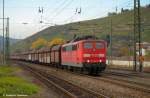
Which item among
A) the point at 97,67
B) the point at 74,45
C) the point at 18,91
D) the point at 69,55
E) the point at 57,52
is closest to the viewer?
the point at 18,91

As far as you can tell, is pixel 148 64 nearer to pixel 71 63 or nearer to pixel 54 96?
pixel 71 63

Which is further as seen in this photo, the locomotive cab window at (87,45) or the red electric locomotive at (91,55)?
the locomotive cab window at (87,45)

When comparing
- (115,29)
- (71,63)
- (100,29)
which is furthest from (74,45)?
(115,29)

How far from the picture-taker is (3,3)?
64.3 meters

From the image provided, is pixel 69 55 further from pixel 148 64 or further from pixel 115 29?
pixel 115 29

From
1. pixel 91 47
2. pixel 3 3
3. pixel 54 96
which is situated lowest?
pixel 54 96

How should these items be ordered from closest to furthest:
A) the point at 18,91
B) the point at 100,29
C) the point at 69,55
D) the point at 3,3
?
the point at 18,91 → the point at 69,55 → the point at 3,3 → the point at 100,29

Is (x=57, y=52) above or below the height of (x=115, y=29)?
below

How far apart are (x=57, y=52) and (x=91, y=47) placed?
1745 centimetres

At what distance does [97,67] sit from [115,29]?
147 m

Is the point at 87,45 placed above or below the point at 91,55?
above

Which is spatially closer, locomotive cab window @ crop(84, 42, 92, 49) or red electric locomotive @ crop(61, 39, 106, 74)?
red electric locomotive @ crop(61, 39, 106, 74)

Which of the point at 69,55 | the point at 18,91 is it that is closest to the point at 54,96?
the point at 18,91

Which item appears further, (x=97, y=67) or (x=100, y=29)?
(x=100, y=29)
